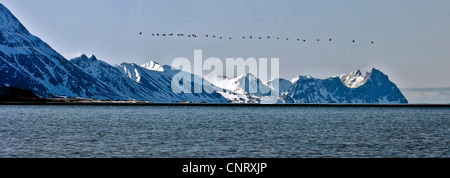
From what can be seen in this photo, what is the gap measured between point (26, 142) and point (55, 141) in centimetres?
444
